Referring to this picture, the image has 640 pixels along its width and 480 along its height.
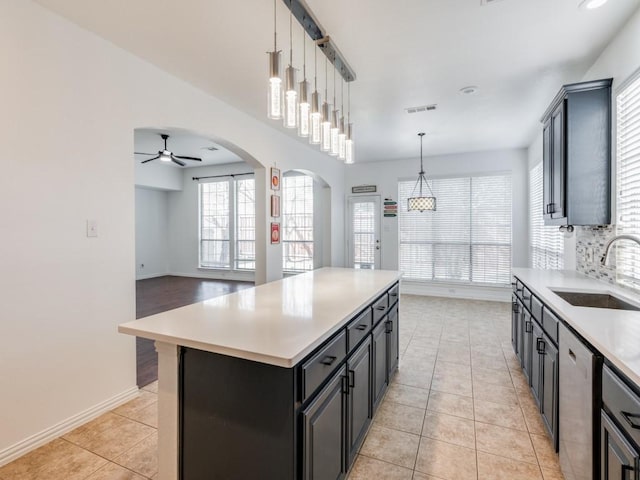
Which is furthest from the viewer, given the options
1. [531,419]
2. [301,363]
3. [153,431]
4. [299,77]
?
[299,77]

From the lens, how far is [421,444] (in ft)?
6.66

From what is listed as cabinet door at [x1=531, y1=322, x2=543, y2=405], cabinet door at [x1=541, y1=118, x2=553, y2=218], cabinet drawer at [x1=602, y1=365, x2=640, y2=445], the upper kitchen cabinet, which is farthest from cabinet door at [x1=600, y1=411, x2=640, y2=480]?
cabinet door at [x1=541, y1=118, x2=553, y2=218]

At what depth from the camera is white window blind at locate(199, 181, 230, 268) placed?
27.1 feet

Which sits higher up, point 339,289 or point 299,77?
point 299,77

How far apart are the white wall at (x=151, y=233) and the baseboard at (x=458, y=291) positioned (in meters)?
6.57

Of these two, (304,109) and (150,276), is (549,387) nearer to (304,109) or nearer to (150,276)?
(304,109)

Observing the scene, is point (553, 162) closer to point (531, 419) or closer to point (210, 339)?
point (531, 419)

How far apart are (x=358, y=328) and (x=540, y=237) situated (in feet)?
14.6

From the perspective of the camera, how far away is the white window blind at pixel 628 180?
2.09 metres

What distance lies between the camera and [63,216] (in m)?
2.15

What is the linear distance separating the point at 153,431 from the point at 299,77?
3158 mm

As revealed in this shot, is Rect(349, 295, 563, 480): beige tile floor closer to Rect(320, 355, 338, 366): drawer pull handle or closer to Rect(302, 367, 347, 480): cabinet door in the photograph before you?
Rect(302, 367, 347, 480): cabinet door

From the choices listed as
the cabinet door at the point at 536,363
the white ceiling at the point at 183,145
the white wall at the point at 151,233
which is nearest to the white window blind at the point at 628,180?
the cabinet door at the point at 536,363

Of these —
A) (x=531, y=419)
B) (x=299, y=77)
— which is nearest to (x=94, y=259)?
(x=299, y=77)
